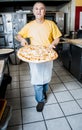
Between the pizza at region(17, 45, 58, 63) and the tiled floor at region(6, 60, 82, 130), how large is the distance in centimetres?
78

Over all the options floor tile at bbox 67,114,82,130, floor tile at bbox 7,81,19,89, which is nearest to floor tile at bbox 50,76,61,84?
floor tile at bbox 7,81,19,89

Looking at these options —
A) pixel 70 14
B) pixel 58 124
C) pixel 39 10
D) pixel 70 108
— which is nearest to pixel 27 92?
pixel 70 108

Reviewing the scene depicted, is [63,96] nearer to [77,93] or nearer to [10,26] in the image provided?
[77,93]

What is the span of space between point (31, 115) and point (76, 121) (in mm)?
575

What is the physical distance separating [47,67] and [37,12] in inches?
27.1

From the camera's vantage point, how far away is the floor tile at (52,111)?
1899mm

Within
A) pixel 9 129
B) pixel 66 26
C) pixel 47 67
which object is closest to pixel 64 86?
pixel 47 67

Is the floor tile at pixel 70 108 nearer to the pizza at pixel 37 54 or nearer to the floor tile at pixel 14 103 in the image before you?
the floor tile at pixel 14 103

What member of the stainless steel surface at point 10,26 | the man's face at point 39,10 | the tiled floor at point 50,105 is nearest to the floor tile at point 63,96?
the tiled floor at point 50,105

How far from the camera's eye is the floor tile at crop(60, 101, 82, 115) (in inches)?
77.7

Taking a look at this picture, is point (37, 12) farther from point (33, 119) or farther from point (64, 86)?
point (64, 86)

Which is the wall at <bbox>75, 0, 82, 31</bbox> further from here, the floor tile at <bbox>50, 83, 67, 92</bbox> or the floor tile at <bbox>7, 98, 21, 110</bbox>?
the floor tile at <bbox>7, 98, 21, 110</bbox>

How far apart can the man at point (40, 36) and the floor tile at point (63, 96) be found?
450 millimetres

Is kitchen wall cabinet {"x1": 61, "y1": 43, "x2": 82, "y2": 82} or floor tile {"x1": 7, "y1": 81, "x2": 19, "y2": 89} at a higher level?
kitchen wall cabinet {"x1": 61, "y1": 43, "x2": 82, "y2": 82}
